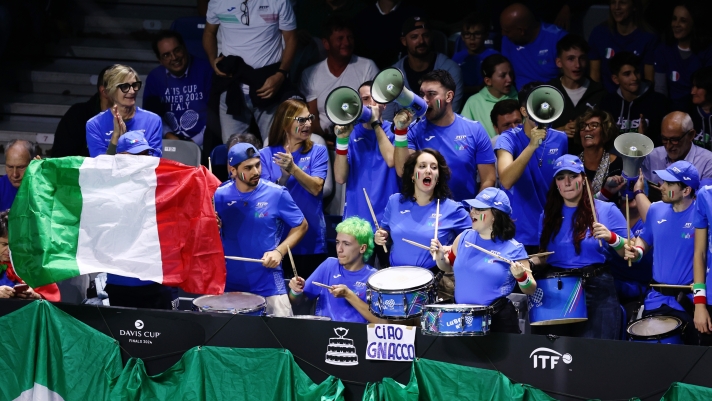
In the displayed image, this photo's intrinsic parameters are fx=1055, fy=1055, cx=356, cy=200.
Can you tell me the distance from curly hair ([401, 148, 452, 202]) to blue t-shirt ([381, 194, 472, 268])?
0.05 m

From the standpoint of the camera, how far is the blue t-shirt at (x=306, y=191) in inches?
308

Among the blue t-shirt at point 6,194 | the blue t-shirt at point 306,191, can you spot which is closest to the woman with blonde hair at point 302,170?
the blue t-shirt at point 306,191

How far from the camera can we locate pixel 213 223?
278 inches

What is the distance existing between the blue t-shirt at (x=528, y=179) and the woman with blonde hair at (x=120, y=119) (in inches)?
102

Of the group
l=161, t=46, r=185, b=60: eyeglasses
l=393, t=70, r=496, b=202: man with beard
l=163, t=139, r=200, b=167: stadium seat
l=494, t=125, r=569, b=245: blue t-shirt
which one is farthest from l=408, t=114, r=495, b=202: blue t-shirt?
l=161, t=46, r=185, b=60: eyeglasses

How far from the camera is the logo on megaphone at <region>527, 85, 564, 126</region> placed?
281 inches

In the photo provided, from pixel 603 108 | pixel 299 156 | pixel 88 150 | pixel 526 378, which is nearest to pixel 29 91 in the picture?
pixel 88 150

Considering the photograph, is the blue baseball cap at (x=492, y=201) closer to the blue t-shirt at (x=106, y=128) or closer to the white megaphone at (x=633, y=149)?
the white megaphone at (x=633, y=149)

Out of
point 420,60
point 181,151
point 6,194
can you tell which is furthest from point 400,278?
point 6,194

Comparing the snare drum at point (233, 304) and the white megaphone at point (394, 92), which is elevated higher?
the white megaphone at point (394, 92)

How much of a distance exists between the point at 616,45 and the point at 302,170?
10.9 ft

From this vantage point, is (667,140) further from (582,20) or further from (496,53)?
(582,20)

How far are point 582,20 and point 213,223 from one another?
15.2 ft

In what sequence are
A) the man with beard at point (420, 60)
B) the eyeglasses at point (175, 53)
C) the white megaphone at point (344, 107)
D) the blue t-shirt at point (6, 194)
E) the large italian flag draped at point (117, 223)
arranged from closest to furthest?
the large italian flag draped at point (117, 223), the white megaphone at point (344, 107), the blue t-shirt at point (6, 194), the man with beard at point (420, 60), the eyeglasses at point (175, 53)
